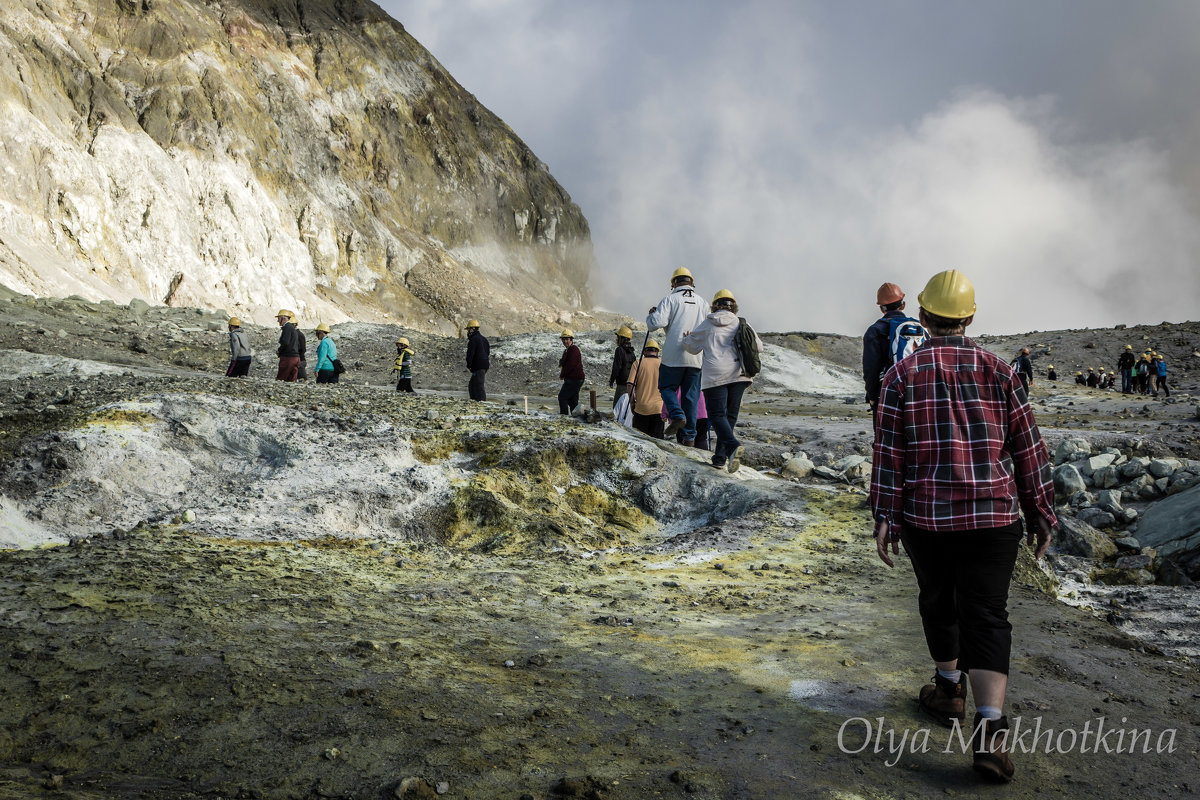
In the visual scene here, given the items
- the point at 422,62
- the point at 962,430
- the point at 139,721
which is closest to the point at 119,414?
the point at 139,721

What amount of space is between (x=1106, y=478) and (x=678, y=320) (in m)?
5.49

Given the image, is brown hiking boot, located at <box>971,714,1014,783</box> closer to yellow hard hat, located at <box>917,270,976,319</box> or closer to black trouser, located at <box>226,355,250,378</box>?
yellow hard hat, located at <box>917,270,976,319</box>

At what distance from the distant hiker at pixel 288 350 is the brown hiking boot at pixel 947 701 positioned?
43.7ft

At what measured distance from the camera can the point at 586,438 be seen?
26.0ft

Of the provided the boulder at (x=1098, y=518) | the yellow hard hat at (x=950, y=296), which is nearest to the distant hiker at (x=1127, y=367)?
the boulder at (x=1098, y=518)

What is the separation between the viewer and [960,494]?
274 centimetres

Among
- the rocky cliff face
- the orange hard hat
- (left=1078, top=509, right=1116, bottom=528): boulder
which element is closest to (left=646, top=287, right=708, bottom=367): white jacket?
the orange hard hat

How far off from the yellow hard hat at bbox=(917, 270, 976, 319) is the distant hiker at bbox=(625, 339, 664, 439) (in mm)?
6814

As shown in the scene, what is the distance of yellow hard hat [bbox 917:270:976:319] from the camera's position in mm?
2947

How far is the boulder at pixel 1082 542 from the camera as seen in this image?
6.84 meters

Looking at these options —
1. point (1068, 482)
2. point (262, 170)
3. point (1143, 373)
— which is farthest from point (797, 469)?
point (262, 170)

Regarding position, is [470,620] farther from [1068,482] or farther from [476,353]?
[476,353]

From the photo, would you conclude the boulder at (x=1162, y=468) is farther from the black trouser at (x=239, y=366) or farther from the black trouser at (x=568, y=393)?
the black trouser at (x=239, y=366)

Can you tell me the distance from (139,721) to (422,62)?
70.8 meters
